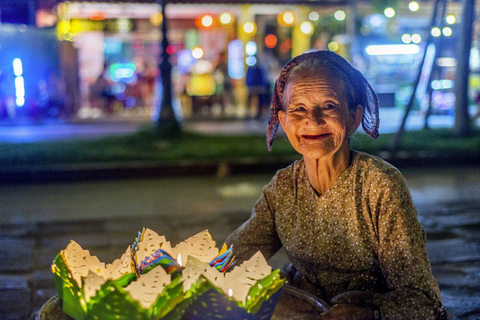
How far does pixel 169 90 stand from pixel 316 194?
35.1 feet

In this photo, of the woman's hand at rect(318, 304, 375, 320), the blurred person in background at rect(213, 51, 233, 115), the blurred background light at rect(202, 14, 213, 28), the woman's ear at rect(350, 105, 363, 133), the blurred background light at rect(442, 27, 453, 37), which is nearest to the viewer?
the woman's hand at rect(318, 304, 375, 320)

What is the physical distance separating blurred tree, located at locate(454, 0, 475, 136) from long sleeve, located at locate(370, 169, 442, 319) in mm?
11391

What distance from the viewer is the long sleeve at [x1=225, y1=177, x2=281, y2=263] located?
268 centimetres

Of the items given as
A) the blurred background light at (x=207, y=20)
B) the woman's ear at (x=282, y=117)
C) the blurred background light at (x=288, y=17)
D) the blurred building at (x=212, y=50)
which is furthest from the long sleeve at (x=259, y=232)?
the blurred background light at (x=207, y=20)

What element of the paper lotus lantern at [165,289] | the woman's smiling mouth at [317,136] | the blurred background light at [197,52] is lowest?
the blurred background light at [197,52]

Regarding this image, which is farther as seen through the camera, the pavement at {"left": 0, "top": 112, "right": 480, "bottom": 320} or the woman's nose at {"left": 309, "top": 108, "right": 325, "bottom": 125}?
the pavement at {"left": 0, "top": 112, "right": 480, "bottom": 320}

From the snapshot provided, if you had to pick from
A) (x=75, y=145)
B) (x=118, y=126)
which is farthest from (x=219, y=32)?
(x=75, y=145)

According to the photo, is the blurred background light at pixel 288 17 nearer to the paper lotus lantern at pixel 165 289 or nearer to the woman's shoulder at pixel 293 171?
the woman's shoulder at pixel 293 171

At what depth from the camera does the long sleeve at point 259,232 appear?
2.68 m

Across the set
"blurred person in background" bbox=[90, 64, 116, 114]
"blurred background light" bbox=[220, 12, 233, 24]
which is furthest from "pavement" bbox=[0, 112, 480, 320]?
"blurred background light" bbox=[220, 12, 233, 24]

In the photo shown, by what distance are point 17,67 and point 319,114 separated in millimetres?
20443

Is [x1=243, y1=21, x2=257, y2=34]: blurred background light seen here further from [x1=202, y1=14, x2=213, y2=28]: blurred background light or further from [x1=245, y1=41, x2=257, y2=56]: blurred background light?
[x1=202, y1=14, x2=213, y2=28]: blurred background light

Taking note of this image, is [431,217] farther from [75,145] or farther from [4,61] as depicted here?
[4,61]

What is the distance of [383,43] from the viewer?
23.1m
